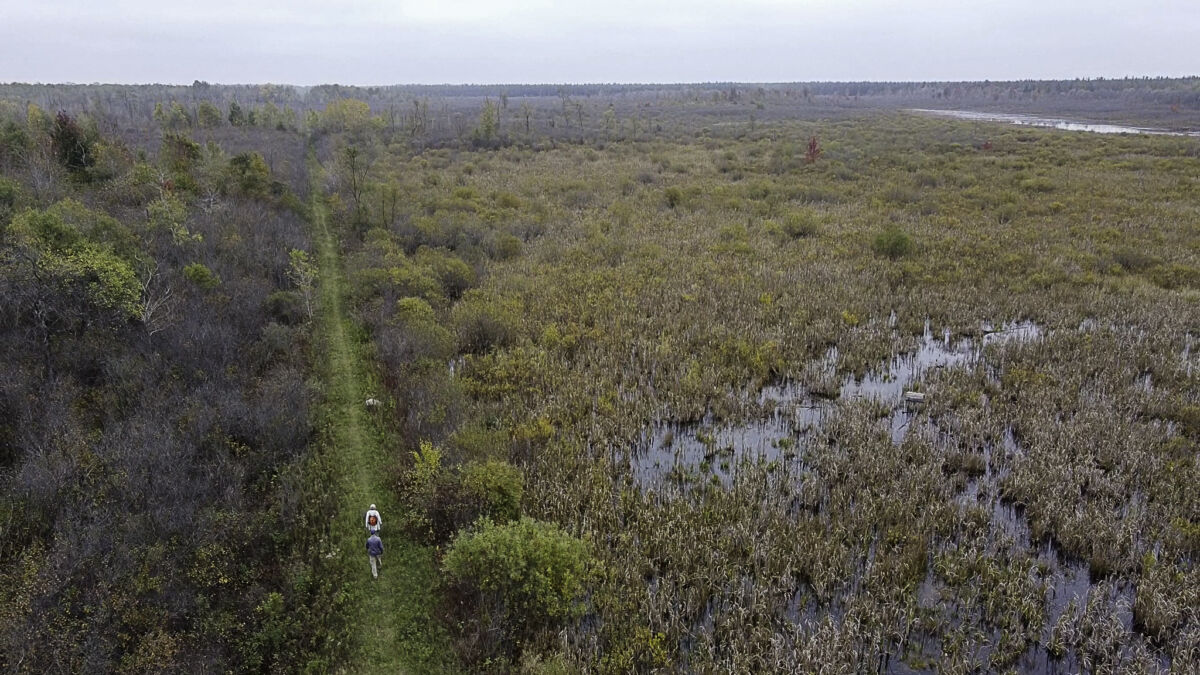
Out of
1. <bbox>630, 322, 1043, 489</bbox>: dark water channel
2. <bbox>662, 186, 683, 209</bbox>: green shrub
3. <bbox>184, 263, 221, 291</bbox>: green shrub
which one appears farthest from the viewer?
<bbox>662, 186, 683, 209</bbox>: green shrub

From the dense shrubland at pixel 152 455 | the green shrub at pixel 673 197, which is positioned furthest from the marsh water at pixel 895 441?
the green shrub at pixel 673 197

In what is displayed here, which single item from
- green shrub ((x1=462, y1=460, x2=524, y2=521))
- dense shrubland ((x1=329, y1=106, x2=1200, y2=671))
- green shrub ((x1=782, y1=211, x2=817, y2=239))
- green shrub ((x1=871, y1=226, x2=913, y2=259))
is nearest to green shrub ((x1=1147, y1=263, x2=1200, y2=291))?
dense shrubland ((x1=329, y1=106, x2=1200, y2=671))

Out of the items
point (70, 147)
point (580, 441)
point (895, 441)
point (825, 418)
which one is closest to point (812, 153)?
point (825, 418)

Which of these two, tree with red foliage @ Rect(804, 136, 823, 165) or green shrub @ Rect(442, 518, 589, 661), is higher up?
tree with red foliage @ Rect(804, 136, 823, 165)

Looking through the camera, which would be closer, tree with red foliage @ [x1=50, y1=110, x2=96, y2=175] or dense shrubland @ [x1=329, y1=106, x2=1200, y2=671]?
dense shrubland @ [x1=329, y1=106, x2=1200, y2=671]

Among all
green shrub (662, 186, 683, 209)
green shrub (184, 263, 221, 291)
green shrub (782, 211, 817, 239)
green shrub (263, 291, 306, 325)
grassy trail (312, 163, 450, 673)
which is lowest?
grassy trail (312, 163, 450, 673)

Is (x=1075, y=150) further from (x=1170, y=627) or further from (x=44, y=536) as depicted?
(x=44, y=536)

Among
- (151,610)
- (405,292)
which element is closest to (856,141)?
(405,292)

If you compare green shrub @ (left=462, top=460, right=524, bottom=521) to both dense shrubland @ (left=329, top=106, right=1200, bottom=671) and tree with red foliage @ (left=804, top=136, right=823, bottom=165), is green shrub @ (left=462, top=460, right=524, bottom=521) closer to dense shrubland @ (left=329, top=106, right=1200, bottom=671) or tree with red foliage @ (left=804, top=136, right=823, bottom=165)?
dense shrubland @ (left=329, top=106, right=1200, bottom=671)
